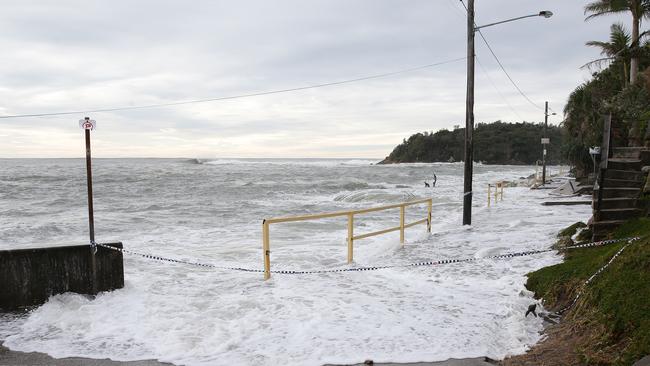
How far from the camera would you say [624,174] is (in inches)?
306

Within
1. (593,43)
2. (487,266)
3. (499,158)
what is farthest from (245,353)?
(499,158)

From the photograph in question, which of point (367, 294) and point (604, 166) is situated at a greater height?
point (604, 166)

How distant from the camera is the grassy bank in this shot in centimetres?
371

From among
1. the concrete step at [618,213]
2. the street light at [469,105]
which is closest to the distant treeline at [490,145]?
the street light at [469,105]

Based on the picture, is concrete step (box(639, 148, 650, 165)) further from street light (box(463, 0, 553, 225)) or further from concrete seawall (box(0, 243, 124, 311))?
concrete seawall (box(0, 243, 124, 311))

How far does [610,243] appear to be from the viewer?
21.4 ft

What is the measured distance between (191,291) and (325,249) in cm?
414

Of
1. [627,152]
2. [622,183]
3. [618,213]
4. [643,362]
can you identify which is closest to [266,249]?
[643,362]

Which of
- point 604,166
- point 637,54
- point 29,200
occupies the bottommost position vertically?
point 29,200

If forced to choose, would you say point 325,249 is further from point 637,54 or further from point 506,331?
point 637,54

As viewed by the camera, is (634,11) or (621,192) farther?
(634,11)

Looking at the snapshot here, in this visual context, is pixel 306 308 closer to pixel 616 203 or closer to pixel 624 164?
pixel 616 203

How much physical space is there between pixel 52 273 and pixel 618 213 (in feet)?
27.0

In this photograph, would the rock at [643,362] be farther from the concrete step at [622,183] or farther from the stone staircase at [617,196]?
the concrete step at [622,183]
